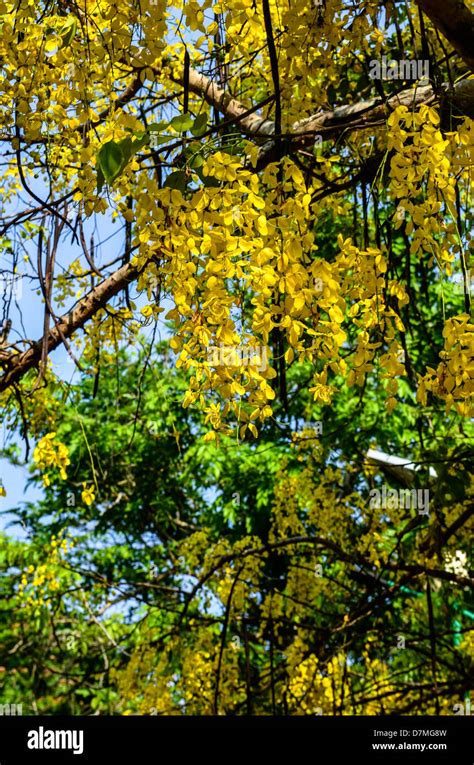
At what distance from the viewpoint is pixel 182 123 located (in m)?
1.30

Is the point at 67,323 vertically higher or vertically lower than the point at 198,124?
higher

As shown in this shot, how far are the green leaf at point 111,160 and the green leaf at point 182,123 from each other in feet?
0.49

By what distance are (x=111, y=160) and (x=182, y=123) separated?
176 millimetres

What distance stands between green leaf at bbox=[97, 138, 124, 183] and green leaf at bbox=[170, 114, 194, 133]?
150 mm

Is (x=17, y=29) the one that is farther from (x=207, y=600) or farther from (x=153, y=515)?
(x=153, y=515)

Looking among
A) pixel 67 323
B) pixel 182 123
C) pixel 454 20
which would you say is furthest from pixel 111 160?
pixel 67 323

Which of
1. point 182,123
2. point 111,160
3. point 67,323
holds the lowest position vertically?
point 111,160

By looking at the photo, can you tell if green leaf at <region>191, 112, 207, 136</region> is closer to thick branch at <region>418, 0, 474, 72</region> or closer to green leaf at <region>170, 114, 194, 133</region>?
green leaf at <region>170, 114, 194, 133</region>

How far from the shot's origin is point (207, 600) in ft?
12.3

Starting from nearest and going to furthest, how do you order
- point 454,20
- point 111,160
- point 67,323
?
point 111,160, point 454,20, point 67,323

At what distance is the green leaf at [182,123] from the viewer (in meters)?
1.30

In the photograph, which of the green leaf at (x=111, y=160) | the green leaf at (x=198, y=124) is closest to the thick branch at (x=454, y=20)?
the green leaf at (x=198, y=124)

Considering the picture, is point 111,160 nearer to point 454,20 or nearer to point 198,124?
point 198,124
